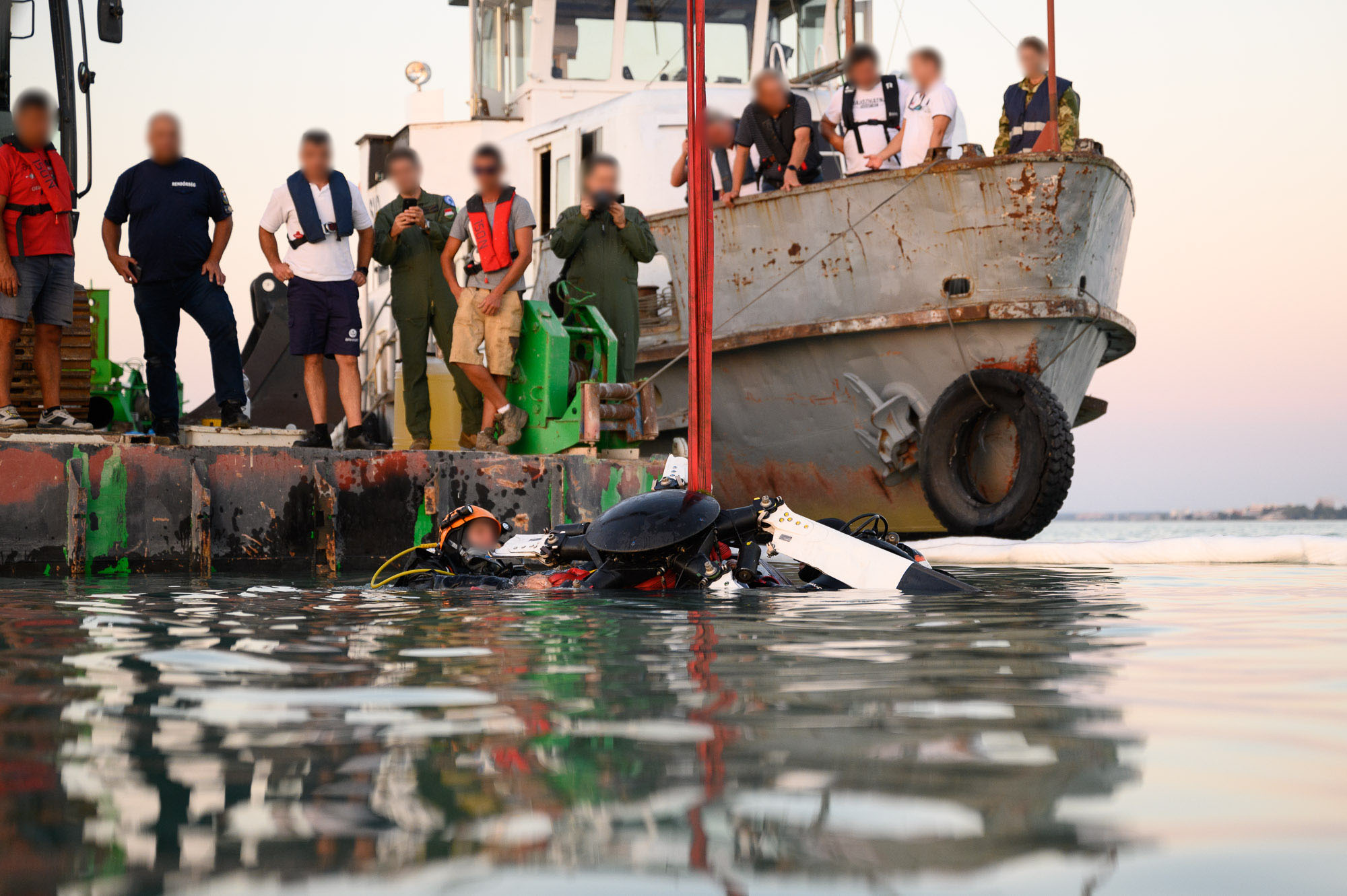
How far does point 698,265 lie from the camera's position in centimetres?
627

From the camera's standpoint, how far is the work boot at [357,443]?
7586mm

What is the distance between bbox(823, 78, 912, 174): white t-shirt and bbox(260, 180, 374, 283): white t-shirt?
4363 millimetres

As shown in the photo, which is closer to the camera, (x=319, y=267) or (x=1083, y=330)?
(x=319, y=267)

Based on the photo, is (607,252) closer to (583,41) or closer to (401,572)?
(401,572)

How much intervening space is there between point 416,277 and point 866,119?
3.91 metres

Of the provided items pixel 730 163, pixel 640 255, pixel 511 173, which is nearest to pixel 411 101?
pixel 511 173

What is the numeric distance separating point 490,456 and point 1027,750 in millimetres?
6048

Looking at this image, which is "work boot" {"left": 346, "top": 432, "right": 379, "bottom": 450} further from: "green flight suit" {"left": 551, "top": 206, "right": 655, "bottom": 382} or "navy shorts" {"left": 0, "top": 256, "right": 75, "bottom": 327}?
"green flight suit" {"left": 551, "top": 206, "right": 655, "bottom": 382}

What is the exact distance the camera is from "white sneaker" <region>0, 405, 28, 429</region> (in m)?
6.50

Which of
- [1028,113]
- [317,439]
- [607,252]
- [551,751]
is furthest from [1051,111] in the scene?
[551,751]

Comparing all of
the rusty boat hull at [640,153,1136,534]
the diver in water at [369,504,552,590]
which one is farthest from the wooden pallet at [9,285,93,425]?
the rusty boat hull at [640,153,1136,534]

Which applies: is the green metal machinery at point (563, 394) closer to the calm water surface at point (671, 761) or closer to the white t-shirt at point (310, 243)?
the white t-shirt at point (310, 243)

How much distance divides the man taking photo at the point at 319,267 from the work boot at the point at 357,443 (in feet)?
0.53

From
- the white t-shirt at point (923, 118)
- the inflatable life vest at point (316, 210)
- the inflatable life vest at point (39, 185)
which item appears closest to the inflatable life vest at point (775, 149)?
the white t-shirt at point (923, 118)
